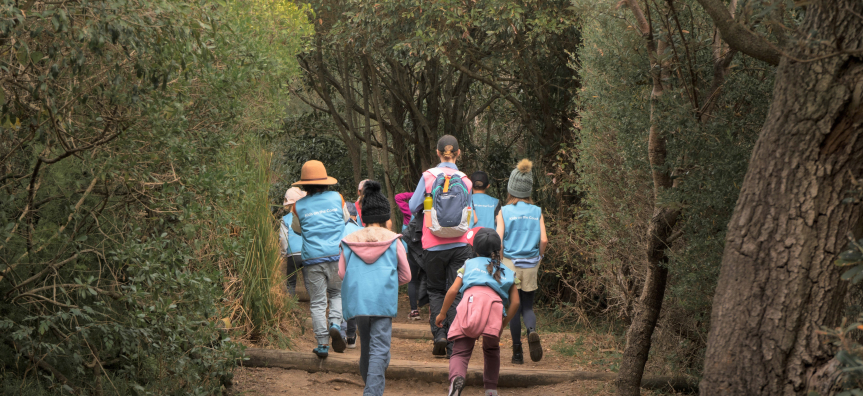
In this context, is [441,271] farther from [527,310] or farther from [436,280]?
[527,310]

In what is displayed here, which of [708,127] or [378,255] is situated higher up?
[708,127]

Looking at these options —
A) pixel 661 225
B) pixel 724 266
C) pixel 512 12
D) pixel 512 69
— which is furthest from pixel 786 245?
pixel 512 69

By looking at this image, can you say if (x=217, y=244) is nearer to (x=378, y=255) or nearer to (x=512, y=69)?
(x=378, y=255)

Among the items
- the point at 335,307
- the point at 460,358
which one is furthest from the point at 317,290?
the point at 460,358

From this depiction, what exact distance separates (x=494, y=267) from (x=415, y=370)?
1.54 metres

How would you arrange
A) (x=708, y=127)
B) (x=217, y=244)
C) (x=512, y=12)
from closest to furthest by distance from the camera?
(x=708, y=127) → (x=217, y=244) → (x=512, y=12)

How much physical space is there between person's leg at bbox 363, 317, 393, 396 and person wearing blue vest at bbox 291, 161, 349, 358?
1.42 meters

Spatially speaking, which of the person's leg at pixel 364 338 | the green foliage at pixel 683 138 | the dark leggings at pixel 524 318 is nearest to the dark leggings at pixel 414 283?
the dark leggings at pixel 524 318

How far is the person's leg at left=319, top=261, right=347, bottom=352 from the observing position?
6461 mm

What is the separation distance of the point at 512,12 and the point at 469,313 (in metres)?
4.88

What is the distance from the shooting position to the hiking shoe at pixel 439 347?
22.3 ft

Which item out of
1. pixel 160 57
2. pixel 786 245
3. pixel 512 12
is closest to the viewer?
pixel 786 245

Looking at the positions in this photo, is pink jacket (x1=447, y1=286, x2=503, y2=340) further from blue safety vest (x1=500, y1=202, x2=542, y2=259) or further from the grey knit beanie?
the grey knit beanie

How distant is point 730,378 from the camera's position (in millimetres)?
2982
